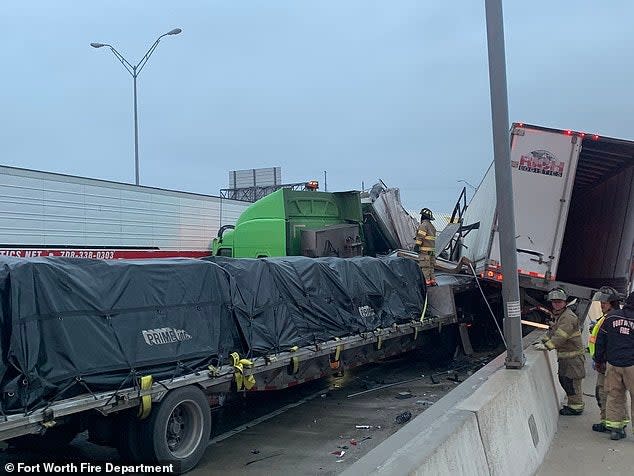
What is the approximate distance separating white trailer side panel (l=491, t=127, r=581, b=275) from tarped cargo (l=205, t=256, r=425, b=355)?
2.05 m

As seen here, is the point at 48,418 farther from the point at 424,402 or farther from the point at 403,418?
the point at 424,402

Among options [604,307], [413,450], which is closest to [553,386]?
[604,307]

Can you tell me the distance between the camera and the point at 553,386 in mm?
7895

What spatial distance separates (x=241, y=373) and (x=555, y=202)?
6456 mm

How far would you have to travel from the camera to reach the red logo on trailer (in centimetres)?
1046

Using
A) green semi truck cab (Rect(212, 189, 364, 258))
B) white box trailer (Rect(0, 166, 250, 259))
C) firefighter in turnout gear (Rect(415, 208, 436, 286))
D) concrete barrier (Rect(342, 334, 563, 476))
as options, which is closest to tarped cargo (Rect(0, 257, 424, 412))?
concrete barrier (Rect(342, 334, 563, 476))

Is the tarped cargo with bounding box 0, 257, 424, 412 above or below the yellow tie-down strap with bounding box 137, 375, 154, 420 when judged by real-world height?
above

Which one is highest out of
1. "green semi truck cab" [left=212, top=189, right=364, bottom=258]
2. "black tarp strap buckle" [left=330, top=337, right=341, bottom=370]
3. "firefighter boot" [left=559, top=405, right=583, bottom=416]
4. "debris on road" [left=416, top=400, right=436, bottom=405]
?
"green semi truck cab" [left=212, top=189, right=364, bottom=258]

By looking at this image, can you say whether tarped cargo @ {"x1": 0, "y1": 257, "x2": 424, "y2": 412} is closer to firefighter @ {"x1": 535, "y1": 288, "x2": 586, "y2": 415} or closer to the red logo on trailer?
firefighter @ {"x1": 535, "y1": 288, "x2": 586, "y2": 415}

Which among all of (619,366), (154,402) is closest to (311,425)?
(154,402)

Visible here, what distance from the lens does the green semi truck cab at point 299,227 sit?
12.6 metres

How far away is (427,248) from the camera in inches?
456

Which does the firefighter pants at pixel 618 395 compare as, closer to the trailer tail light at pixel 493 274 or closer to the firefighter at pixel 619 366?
the firefighter at pixel 619 366

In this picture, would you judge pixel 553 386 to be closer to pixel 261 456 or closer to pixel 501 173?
pixel 501 173
